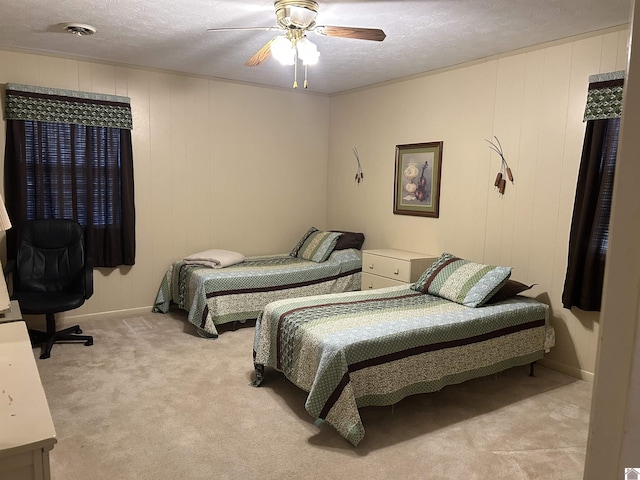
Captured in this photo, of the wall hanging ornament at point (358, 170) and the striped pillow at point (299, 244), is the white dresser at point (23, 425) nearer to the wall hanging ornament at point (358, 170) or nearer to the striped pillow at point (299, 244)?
the striped pillow at point (299, 244)

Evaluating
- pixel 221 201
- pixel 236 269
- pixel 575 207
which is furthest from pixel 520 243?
pixel 221 201

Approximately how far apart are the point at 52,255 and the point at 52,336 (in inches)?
27.9

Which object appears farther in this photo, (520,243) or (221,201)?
(221,201)

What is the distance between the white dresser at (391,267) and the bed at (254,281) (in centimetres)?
36

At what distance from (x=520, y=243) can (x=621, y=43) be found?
153 cm

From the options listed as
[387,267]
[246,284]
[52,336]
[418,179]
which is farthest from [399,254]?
[52,336]

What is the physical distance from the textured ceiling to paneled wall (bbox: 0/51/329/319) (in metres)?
0.26

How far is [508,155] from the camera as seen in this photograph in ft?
12.6

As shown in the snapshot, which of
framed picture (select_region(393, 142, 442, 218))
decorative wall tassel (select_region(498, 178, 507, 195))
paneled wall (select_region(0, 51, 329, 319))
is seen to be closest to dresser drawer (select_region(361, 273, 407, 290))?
framed picture (select_region(393, 142, 442, 218))

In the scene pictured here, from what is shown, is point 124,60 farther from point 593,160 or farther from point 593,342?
point 593,342

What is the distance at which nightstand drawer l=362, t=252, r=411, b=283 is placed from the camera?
4.26 meters

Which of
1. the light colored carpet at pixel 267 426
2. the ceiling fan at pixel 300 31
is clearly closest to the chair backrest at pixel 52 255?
the light colored carpet at pixel 267 426

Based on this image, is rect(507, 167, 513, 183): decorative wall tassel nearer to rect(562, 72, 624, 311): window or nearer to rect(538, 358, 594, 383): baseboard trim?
rect(562, 72, 624, 311): window

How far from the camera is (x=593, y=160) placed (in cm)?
321
